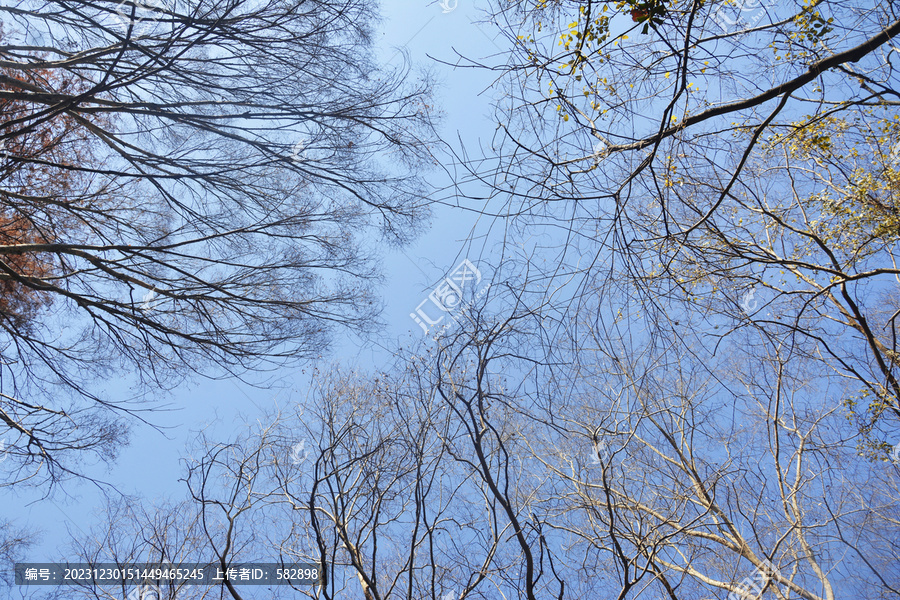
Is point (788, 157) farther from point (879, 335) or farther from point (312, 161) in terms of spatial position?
point (312, 161)

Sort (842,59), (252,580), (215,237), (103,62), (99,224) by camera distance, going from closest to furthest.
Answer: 1. (842,59)
2. (103,62)
3. (215,237)
4. (99,224)
5. (252,580)

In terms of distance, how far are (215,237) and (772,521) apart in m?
9.41

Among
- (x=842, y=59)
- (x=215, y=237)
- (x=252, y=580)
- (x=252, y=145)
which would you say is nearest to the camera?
(x=842, y=59)

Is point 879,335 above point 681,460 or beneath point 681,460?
above

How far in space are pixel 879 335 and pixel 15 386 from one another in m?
13.1

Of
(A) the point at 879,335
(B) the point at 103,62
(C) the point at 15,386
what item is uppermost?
(B) the point at 103,62

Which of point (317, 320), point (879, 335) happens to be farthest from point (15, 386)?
point (879, 335)

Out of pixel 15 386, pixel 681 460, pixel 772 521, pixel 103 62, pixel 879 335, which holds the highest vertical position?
pixel 103 62

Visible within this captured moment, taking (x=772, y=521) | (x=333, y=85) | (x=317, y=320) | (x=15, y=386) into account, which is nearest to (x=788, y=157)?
(x=772, y=521)

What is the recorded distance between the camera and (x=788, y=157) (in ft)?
22.0

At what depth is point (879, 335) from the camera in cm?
745

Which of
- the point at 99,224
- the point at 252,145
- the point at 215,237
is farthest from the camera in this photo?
the point at 99,224

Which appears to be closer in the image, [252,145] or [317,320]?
[252,145]

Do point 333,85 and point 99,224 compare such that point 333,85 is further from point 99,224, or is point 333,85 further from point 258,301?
point 99,224
